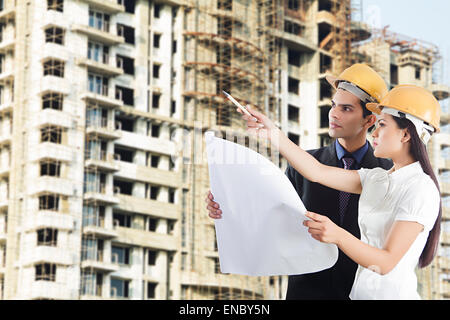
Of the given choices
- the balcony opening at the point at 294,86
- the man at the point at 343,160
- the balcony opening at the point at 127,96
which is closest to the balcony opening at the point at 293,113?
the balcony opening at the point at 294,86

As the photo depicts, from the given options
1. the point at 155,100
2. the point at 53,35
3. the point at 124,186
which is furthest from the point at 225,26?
the point at 124,186

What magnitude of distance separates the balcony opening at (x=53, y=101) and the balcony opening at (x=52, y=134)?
765mm

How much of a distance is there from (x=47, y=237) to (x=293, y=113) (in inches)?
532

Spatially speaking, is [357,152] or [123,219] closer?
[357,152]

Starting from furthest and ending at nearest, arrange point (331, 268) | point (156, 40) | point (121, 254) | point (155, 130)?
point (156, 40)
point (155, 130)
point (121, 254)
point (331, 268)

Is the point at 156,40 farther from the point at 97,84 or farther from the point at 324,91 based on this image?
the point at 324,91

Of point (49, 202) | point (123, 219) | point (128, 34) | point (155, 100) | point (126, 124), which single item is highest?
point (128, 34)

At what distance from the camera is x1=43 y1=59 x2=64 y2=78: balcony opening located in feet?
99.1

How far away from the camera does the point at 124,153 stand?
32.0 m

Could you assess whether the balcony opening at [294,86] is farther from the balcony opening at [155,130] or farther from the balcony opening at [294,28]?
the balcony opening at [155,130]

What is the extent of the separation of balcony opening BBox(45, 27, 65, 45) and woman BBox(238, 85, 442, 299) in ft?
Answer: 94.5

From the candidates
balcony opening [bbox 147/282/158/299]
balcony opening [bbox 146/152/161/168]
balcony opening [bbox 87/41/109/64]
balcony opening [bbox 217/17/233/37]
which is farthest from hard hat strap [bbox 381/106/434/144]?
balcony opening [bbox 217/17/233/37]
